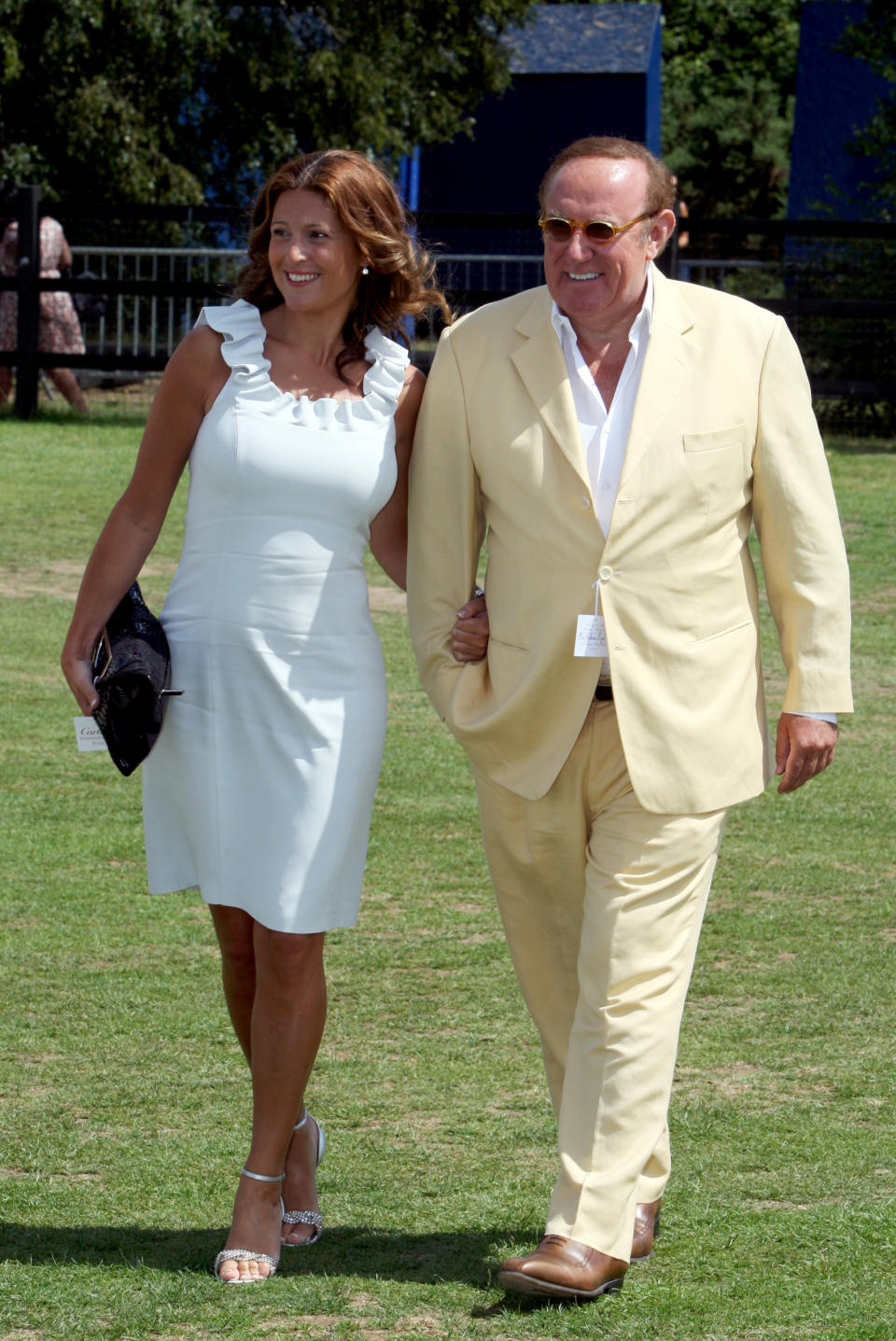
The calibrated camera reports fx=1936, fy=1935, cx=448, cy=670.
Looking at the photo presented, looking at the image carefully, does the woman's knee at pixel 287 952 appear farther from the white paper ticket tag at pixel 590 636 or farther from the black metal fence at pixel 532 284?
the black metal fence at pixel 532 284

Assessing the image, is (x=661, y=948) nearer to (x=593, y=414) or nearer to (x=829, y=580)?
(x=829, y=580)

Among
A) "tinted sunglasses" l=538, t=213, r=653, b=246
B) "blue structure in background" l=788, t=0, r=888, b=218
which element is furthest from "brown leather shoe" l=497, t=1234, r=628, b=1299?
"blue structure in background" l=788, t=0, r=888, b=218

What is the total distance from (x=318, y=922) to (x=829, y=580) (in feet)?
3.96

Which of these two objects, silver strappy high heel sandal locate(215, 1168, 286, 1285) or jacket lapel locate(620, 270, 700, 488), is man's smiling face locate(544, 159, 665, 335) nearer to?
jacket lapel locate(620, 270, 700, 488)

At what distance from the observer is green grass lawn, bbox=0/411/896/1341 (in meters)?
3.59

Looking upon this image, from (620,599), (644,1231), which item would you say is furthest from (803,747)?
(644,1231)

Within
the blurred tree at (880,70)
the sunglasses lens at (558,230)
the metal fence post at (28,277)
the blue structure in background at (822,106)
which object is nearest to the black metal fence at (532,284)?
the metal fence post at (28,277)

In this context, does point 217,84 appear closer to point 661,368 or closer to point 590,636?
point 661,368

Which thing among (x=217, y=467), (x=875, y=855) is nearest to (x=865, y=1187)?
(x=217, y=467)

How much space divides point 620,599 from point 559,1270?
1.23 meters

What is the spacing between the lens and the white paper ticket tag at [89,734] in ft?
12.7

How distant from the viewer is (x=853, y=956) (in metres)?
5.93

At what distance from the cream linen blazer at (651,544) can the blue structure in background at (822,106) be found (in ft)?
87.9

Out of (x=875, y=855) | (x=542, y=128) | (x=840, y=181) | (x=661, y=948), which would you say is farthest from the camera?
(x=542, y=128)
